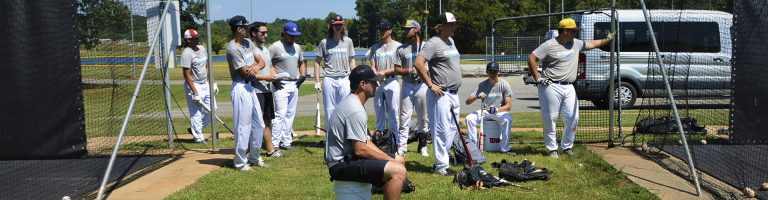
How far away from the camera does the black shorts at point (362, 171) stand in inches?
185

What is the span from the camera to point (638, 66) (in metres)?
14.3

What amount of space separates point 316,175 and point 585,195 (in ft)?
8.91

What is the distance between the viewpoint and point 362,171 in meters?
4.70

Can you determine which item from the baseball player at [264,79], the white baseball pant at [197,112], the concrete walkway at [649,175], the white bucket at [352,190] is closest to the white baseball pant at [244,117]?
the baseball player at [264,79]

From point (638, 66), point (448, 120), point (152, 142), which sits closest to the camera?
point (448, 120)

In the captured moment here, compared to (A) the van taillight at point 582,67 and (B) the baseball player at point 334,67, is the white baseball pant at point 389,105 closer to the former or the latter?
(B) the baseball player at point 334,67

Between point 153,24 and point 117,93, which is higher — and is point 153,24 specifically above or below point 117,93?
above

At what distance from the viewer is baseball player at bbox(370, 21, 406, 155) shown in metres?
8.66

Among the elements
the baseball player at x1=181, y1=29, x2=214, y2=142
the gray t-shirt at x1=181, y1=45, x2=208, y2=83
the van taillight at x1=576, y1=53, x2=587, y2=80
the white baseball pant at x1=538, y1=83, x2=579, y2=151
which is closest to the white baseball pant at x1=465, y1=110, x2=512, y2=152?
the white baseball pant at x1=538, y1=83, x2=579, y2=151

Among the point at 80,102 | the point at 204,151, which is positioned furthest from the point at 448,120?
the point at 80,102

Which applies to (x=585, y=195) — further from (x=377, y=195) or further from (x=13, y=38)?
(x=13, y=38)

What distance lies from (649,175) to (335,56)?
3.98 metres

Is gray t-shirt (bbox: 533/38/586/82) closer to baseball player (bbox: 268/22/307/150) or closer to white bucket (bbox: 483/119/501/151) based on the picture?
white bucket (bbox: 483/119/501/151)

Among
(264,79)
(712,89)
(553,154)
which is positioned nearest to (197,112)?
(264,79)
